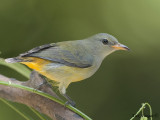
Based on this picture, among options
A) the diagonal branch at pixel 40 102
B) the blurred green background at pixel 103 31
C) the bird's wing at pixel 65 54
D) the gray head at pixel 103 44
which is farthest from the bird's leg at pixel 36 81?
the blurred green background at pixel 103 31

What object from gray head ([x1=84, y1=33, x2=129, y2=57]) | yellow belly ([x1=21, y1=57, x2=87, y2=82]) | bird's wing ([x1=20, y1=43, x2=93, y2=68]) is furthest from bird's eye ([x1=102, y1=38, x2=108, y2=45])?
yellow belly ([x1=21, y1=57, x2=87, y2=82])

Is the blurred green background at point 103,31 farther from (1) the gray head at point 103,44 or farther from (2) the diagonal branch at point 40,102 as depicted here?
(2) the diagonal branch at point 40,102

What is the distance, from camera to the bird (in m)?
2.39

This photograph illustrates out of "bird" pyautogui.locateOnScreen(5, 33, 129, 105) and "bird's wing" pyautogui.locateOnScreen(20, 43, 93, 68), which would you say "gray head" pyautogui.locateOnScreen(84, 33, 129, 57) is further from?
"bird's wing" pyautogui.locateOnScreen(20, 43, 93, 68)

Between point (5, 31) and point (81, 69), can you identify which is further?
point (5, 31)

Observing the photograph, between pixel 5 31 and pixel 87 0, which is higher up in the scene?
pixel 87 0

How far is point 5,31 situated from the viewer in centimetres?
364

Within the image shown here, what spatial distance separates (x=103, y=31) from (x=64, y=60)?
1.30 m

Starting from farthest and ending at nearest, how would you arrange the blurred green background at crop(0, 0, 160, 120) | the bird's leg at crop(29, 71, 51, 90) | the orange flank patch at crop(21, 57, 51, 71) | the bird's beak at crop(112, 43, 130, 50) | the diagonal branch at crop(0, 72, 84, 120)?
the blurred green background at crop(0, 0, 160, 120), the bird's beak at crop(112, 43, 130, 50), the orange flank patch at crop(21, 57, 51, 71), the bird's leg at crop(29, 71, 51, 90), the diagonal branch at crop(0, 72, 84, 120)

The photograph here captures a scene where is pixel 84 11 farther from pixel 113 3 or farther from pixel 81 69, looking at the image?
pixel 81 69

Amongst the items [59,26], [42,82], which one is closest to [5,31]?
[59,26]

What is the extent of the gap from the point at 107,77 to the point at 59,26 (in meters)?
0.80

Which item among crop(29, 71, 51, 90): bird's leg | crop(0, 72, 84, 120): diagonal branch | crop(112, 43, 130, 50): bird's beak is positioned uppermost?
crop(112, 43, 130, 50): bird's beak

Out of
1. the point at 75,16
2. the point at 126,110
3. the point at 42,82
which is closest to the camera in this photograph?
the point at 42,82
